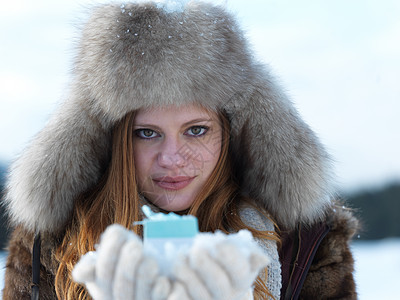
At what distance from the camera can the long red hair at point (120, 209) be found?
4.99ft

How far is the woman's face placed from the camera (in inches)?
58.4

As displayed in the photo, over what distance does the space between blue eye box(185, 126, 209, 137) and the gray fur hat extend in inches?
3.9

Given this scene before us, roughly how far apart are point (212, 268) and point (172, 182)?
76 centimetres

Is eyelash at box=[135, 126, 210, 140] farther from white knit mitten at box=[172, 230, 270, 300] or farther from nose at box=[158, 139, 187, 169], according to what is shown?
white knit mitten at box=[172, 230, 270, 300]

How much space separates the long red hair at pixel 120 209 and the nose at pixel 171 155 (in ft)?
0.43

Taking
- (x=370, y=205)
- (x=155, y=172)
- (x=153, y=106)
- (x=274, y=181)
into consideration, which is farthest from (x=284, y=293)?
(x=370, y=205)

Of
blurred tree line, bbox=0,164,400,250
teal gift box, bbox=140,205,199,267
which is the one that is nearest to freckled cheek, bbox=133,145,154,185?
teal gift box, bbox=140,205,199,267

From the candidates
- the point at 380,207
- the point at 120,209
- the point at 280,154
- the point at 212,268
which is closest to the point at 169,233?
the point at 212,268

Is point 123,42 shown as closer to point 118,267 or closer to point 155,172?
point 155,172

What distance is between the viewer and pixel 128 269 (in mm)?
780

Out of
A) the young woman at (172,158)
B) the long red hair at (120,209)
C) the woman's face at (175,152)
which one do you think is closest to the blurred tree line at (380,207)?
the young woman at (172,158)

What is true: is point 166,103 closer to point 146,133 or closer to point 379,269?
point 146,133

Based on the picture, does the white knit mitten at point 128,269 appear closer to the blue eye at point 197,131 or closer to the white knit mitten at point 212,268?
the white knit mitten at point 212,268

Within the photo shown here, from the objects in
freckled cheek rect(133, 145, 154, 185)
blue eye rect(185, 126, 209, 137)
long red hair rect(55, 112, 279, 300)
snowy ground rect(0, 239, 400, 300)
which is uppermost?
blue eye rect(185, 126, 209, 137)
